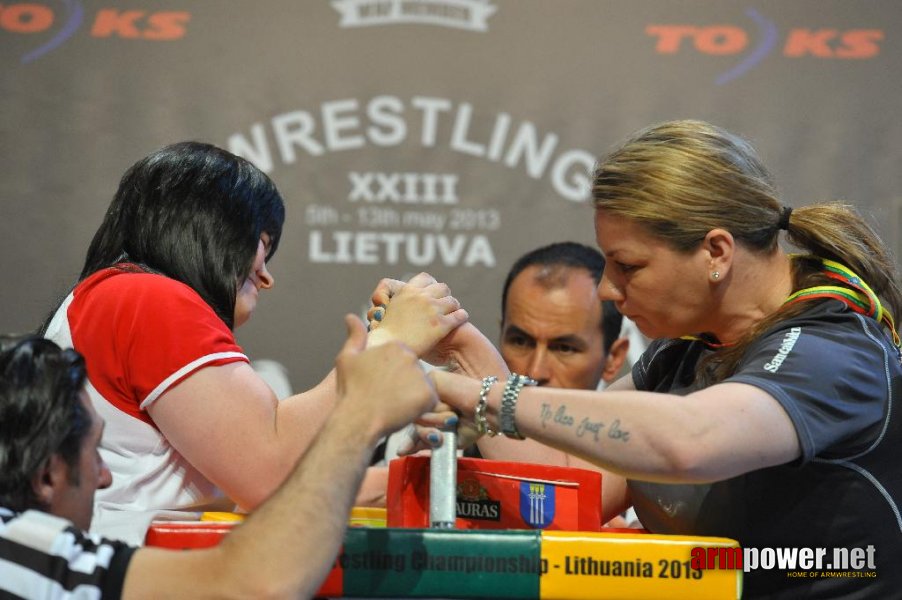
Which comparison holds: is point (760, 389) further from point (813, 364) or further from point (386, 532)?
point (386, 532)

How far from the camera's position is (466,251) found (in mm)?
3059

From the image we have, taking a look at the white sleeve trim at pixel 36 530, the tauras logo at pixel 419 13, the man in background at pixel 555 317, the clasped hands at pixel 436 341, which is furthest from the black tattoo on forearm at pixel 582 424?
the tauras logo at pixel 419 13

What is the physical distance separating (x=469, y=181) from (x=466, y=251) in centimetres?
20

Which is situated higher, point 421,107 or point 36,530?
point 421,107

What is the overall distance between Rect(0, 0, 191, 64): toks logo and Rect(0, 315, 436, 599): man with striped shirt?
1.96 meters

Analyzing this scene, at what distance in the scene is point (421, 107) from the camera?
3066mm

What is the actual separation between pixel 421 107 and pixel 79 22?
987mm

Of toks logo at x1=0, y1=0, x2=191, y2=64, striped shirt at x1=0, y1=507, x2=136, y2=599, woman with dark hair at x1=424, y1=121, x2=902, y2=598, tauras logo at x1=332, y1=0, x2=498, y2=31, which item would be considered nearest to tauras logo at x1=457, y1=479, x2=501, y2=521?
woman with dark hair at x1=424, y1=121, x2=902, y2=598

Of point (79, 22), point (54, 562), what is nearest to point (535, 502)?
point (54, 562)

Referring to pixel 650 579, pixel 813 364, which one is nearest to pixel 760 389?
pixel 813 364

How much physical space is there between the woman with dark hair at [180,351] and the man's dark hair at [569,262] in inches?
46.5

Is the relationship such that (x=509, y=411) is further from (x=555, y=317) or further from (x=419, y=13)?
(x=419, y=13)
